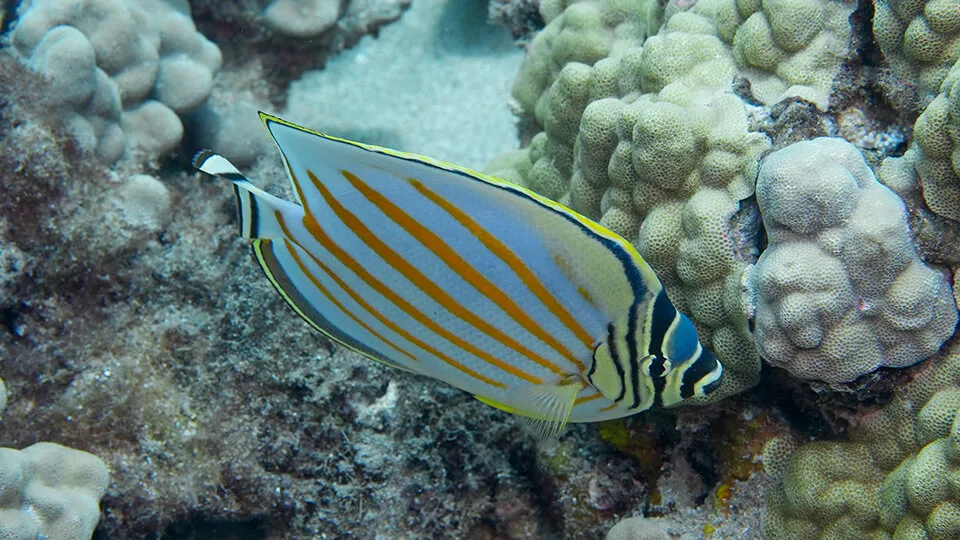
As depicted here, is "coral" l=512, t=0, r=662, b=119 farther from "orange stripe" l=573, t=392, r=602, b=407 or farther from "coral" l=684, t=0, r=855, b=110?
"orange stripe" l=573, t=392, r=602, b=407

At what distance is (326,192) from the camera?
2.10m

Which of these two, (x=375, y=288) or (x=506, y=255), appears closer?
(x=506, y=255)

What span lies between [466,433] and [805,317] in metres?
1.83

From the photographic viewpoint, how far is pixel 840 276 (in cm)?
228

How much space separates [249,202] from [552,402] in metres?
1.19

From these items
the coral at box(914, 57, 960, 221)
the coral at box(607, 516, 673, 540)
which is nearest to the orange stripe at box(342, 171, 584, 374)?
the coral at box(607, 516, 673, 540)

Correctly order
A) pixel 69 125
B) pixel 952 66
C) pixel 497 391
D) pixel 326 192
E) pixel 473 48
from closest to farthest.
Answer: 1. pixel 326 192
2. pixel 497 391
3. pixel 952 66
4. pixel 69 125
5. pixel 473 48

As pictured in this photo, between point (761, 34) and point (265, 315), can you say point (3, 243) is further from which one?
point (761, 34)

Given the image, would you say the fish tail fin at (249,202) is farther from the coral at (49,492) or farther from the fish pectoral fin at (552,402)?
the coral at (49,492)

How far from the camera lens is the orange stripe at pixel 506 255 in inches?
79.7

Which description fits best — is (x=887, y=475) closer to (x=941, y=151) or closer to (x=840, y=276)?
(x=840, y=276)

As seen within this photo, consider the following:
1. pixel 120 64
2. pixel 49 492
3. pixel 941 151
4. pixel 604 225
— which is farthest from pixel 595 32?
pixel 49 492

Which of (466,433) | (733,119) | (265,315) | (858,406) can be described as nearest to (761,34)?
(733,119)

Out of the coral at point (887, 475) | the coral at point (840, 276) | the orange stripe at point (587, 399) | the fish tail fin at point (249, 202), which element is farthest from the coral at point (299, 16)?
the coral at point (887, 475)
